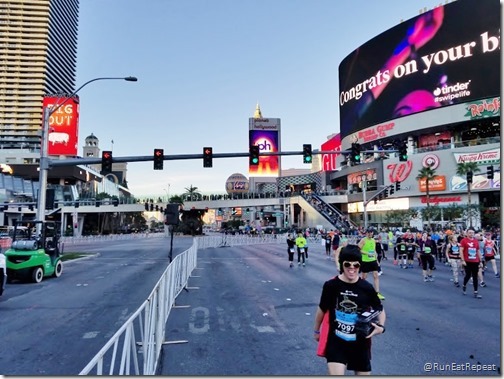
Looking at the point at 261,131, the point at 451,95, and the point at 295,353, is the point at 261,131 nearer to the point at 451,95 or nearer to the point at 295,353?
the point at 451,95

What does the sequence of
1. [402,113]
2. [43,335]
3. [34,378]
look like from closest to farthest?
[34,378], [43,335], [402,113]

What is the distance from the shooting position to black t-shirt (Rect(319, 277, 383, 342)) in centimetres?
369

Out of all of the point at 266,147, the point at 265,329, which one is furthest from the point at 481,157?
the point at 266,147

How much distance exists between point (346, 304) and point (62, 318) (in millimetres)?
7204

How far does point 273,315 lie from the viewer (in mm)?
8547

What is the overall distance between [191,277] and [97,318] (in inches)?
267

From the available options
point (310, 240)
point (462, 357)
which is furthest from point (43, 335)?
point (310, 240)

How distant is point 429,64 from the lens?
63562mm

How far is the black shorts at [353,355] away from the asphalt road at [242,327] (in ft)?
5.60

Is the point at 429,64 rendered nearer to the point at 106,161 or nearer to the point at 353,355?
the point at 106,161

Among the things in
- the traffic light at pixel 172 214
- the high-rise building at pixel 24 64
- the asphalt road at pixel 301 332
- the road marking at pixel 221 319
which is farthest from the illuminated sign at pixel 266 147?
the road marking at pixel 221 319

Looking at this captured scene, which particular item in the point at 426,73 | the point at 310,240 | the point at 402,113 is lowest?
the point at 310,240

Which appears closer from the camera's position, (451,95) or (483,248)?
(483,248)

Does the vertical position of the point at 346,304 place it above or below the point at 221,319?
above
